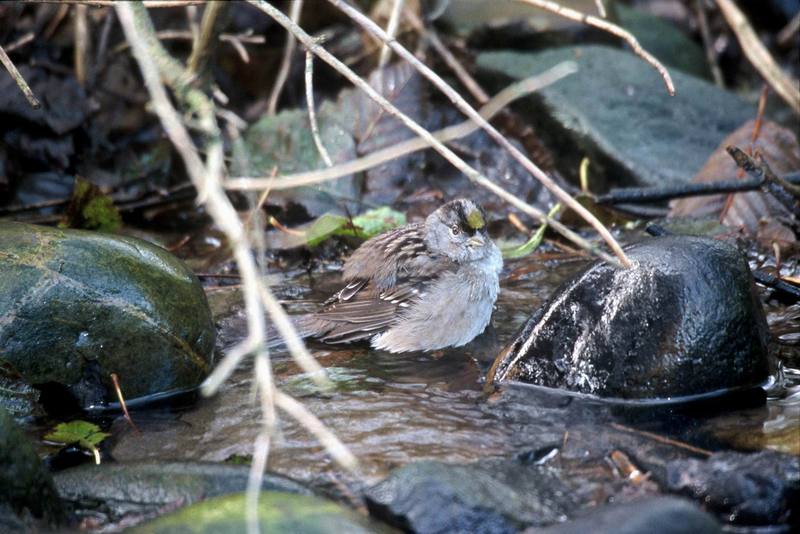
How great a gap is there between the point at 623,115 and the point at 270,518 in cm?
574

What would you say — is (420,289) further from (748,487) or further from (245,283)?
(245,283)

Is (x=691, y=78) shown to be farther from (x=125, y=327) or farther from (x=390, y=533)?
(x=390, y=533)

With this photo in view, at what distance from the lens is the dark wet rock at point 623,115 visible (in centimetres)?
756

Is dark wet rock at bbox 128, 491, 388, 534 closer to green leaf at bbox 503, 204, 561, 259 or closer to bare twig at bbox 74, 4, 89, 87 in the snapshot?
green leaf at bbox 503, 204, 561, 259

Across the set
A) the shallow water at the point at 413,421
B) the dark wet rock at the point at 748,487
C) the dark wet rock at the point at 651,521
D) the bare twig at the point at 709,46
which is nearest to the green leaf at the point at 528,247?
the shallow water at the point at 413,421

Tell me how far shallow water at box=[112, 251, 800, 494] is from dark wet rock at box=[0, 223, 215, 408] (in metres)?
0.23

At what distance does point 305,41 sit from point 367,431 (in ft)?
5.34

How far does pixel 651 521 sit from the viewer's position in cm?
294

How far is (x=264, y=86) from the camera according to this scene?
30.0ft

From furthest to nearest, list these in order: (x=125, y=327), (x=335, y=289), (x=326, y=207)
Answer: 1. (x=326, y=207)
2. (x=335, y=289)
3. (x=125, y=327)

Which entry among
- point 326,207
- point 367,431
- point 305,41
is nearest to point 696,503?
point 367,431

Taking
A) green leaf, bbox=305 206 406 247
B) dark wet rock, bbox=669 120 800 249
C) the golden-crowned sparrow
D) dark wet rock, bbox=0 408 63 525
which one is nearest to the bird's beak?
the golden-crowned sparrow

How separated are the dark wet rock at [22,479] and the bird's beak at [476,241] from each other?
296 centimetres

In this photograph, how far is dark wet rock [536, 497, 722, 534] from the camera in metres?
2.94
